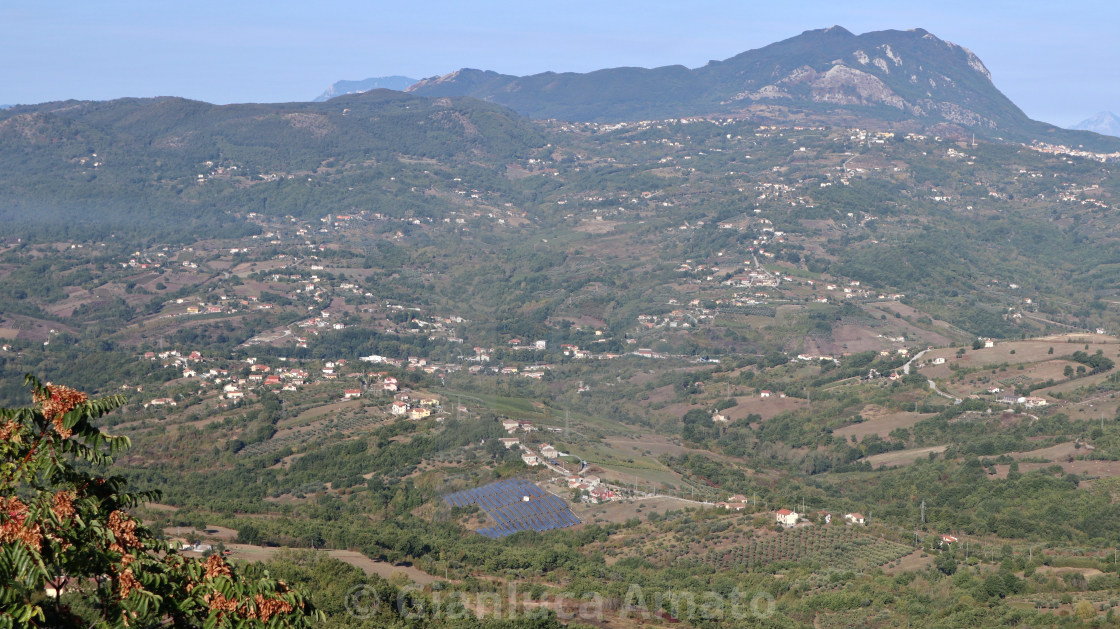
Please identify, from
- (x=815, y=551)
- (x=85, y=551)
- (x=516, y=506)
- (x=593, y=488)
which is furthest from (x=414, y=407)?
(x=85, y=551)

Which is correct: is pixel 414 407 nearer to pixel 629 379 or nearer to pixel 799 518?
pixel 629 379

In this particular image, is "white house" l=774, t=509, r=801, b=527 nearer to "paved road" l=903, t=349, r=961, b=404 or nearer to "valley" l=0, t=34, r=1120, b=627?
"valley" l=0, t=34, r=1120, b=627

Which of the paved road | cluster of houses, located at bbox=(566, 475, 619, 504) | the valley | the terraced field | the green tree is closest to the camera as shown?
the green tree

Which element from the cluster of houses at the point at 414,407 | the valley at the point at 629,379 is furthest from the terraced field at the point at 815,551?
the cluster of houses at the point at 414,407

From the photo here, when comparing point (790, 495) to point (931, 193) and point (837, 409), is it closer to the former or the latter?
point (837, 409)

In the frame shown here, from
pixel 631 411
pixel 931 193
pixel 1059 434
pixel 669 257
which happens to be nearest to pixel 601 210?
pixel 669 257

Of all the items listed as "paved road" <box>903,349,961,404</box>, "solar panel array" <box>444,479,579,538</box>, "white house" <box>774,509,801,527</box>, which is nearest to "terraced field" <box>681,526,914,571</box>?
"white house" <box>774,509,801,527</box>
